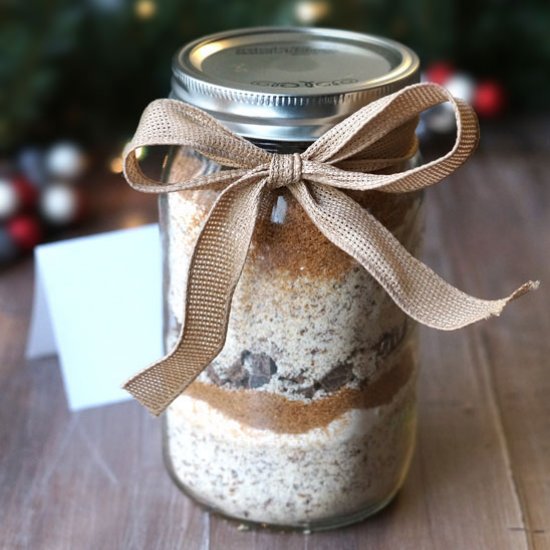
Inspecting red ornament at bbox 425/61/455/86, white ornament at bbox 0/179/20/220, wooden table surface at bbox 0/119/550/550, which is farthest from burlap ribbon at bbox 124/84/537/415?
red ornament at bbox 425/61/455/86

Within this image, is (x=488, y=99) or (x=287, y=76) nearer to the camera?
(x=287, y=76)

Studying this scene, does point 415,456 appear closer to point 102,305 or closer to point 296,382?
point 296,382

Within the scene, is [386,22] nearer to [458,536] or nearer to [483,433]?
[483,433]

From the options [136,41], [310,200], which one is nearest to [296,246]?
[310,200]

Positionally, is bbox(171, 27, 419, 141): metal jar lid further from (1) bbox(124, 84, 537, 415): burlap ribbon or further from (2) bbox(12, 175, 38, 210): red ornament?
(2) bbox(12, 175, 38, 210): red ornament

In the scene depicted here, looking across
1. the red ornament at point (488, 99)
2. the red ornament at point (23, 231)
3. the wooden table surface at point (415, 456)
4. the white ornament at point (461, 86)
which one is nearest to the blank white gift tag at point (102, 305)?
the wooden table surface at point (415, 456)

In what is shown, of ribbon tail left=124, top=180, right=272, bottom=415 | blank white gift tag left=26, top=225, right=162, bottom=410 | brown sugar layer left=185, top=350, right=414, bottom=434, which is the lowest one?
blank white gift tag left=26, top=225, right=162, bottom=410
